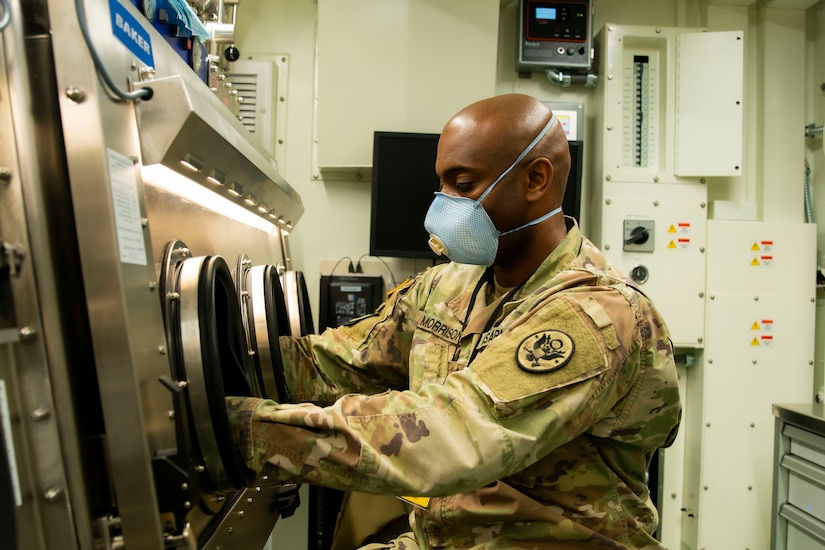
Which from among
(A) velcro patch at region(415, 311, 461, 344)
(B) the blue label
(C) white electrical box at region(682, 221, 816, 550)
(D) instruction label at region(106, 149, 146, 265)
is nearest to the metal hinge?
(D) instruction label at region(106, 149, 146, 265)

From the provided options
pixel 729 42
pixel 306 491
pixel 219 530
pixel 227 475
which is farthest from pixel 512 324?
pixel 729 42

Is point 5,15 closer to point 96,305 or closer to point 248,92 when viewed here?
point 96,305

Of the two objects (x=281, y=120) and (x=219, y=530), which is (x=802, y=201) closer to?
(x=281, y=120)

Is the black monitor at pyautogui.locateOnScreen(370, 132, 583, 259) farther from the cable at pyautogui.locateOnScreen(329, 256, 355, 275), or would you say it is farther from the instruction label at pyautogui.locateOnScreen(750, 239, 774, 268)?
the instruction label at pyautogui.locateOnScreen(750, 239, 774, 268)

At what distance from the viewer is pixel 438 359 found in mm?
1512

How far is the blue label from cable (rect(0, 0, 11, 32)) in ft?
0.51

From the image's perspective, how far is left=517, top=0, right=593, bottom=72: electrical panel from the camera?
109 inches

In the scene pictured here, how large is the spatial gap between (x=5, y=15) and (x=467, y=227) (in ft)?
3.23

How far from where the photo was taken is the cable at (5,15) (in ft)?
2.23

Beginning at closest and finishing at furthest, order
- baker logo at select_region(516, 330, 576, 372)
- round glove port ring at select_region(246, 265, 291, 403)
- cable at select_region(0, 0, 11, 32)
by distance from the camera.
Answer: cable at select_region(0, 0, 11, 32), baker logo at select_region(516, 330, 576, 372), round glove port ring at select_region(246, 265, 291, 403)

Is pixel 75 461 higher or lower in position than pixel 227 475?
higher

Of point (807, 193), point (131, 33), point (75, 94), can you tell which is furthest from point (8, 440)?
point (807, 193)

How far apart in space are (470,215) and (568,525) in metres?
0.75

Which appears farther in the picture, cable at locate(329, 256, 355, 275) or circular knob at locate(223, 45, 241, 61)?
cable at locate(329, 256, 355, 275)
